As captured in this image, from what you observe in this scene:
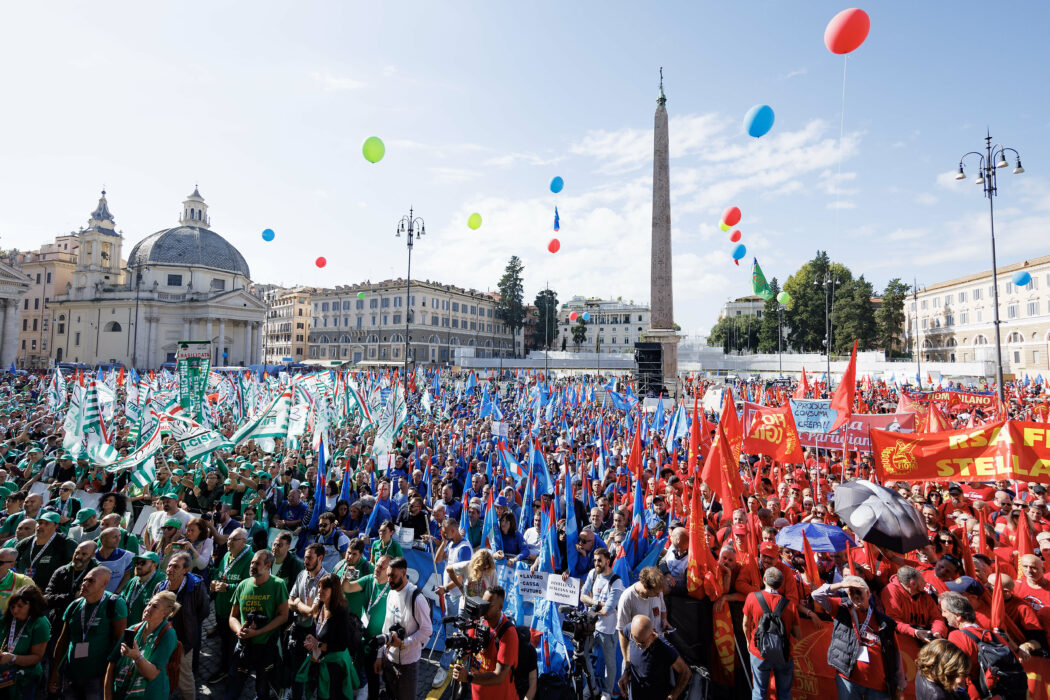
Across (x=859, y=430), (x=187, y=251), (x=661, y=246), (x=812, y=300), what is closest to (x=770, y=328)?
(x=812, y=300)

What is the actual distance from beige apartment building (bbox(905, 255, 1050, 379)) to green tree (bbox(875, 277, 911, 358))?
80.2 inches

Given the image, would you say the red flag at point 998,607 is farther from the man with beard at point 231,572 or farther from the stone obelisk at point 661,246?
the stone obelisk at point 661,246

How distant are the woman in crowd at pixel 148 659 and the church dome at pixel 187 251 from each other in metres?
74.9

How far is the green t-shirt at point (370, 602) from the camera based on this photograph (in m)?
4.68

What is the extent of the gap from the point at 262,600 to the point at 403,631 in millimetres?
1128

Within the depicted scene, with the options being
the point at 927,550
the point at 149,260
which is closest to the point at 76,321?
the point at 149,260

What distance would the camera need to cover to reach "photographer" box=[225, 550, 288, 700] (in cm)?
447

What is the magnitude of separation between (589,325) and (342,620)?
10083 cm

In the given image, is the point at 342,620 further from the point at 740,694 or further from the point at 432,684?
the point at 740,694

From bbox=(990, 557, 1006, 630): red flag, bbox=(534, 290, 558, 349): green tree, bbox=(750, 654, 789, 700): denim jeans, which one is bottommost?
bbox=(750, 654, 789, 700): denim jeans

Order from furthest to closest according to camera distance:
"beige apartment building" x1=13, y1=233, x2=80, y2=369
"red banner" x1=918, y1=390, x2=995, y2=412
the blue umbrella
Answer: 1. "beige apartment building" x1=13, y1=233, x2=80, y2=369
2. "red banner" x1=918, y1=390, x2=995, y2=412
3. the blue umbrella

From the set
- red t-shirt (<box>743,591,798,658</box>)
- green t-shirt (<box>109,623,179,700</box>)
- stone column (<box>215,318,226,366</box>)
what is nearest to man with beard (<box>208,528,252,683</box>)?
green t-shirt (<box>109,623,179,700</box>)

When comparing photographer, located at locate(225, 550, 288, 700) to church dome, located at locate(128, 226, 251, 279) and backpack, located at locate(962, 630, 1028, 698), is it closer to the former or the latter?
backpack, located at locate(962, 630, 1028, 698)

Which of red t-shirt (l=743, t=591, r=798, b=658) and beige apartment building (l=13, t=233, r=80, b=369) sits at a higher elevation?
beige apartment building (l=13, t=233, r=80, b=369)
